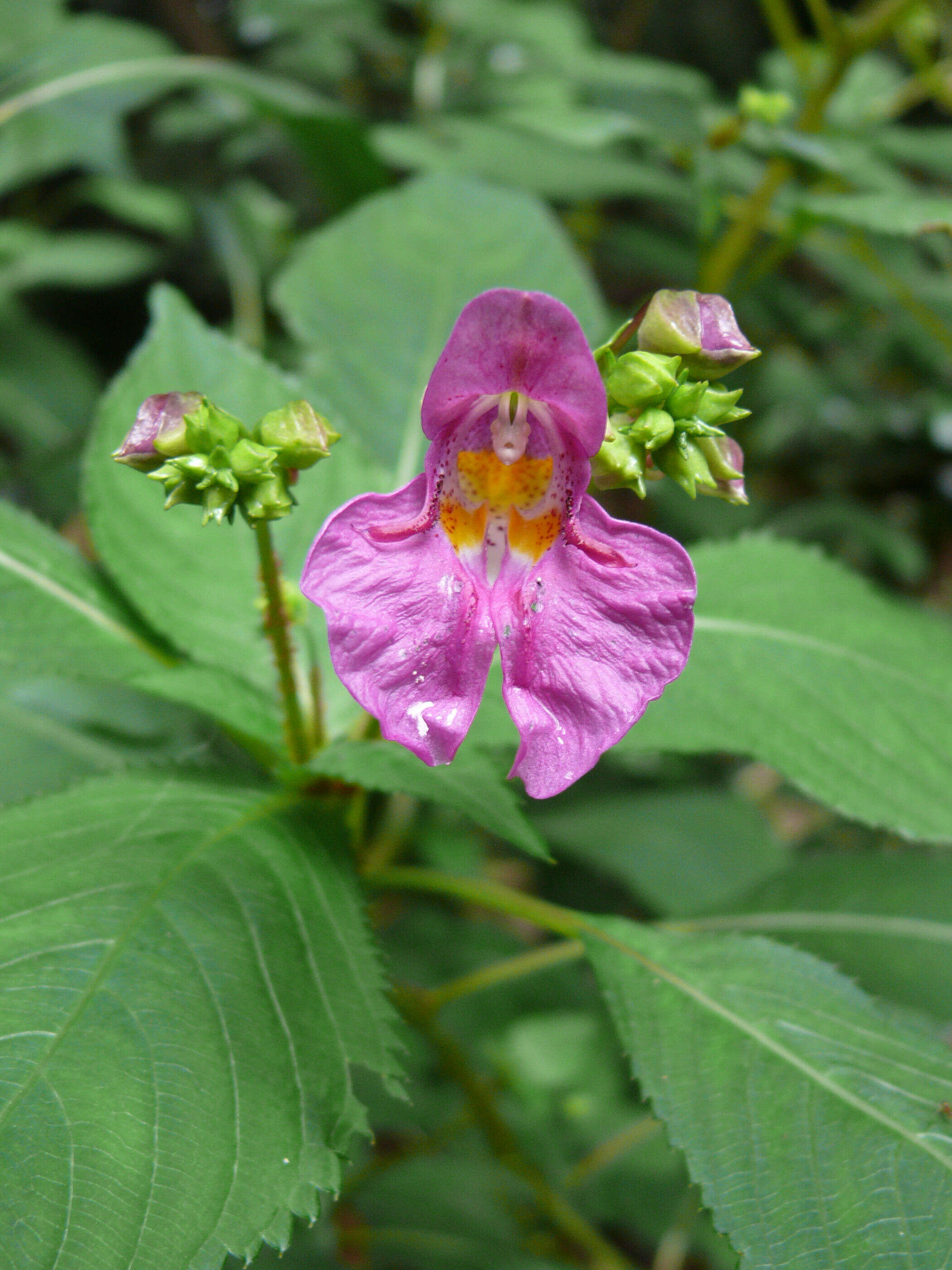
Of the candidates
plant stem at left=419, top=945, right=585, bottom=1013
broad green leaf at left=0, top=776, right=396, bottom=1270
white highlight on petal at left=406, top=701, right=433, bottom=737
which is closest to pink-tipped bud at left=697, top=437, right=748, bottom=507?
white highlight on petal at left=406, top=701, right=433, bottom=737

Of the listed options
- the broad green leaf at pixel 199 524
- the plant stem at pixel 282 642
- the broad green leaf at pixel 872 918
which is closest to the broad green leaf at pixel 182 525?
the broad green leaf at pixel 199 524

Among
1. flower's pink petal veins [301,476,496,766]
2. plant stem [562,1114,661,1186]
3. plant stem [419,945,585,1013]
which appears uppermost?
flower's pink petal veins [301,476,496,766]

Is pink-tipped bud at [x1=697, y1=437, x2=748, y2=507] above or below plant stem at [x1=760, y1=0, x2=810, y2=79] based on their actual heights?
below

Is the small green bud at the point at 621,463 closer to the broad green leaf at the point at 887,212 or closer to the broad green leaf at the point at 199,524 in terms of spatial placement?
the broad green leaf at the point at 199,524

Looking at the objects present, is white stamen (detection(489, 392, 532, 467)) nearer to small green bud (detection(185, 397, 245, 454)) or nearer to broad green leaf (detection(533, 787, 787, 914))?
small green bud (detection(185, 397, 245, 454))

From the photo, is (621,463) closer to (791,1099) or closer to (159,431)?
(159,431)

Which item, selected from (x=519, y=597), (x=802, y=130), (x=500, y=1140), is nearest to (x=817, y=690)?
(x=519, y=597)
